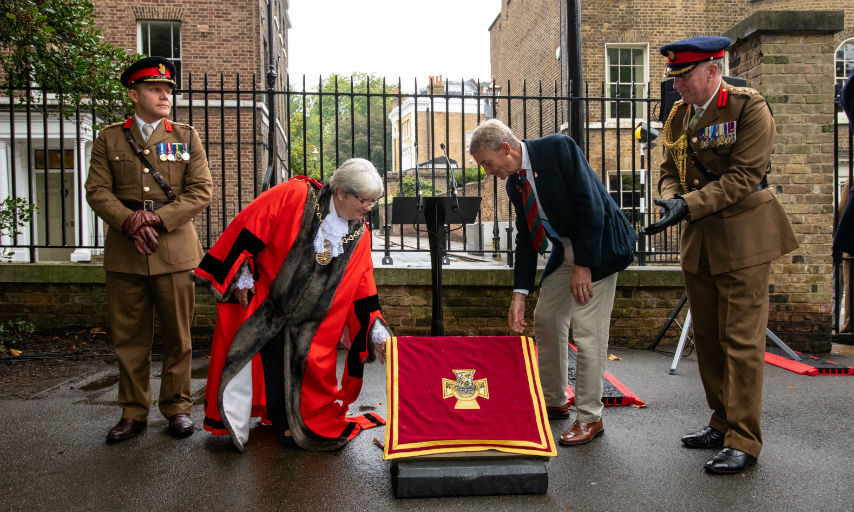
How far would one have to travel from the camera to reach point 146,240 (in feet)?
13.4

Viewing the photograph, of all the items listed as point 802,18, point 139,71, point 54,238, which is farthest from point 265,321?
point 54,238

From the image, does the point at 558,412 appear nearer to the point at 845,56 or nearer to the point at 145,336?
the point at 145,336

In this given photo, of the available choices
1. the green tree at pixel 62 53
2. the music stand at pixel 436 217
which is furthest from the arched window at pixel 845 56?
the green tree at pixel 62 53

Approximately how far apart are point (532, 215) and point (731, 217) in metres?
1.11

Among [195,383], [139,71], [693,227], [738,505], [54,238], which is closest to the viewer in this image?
[738,505]

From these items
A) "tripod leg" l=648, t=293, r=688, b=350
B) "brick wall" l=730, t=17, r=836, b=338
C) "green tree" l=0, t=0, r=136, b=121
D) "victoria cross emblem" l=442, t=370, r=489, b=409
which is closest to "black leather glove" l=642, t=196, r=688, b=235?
"victoria cross emblem" l=442, t=370, r=489, b=409

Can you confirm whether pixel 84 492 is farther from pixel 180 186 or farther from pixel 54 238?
pixel 54 238

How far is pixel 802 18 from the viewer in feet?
22.1

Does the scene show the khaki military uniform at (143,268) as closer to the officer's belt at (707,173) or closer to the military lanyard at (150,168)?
the military lanyard at (150,168)

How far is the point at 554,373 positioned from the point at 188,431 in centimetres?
224

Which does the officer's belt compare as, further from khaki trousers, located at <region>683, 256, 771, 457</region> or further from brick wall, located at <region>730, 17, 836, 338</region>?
brick wall, located at <region>730, 17, 836, 338</region>

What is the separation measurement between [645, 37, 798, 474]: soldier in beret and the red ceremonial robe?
5.99ft

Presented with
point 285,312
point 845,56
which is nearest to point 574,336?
point 285,312

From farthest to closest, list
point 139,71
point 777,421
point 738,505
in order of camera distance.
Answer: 1. point 777,421
2. point 139,71
3. point 738,505
